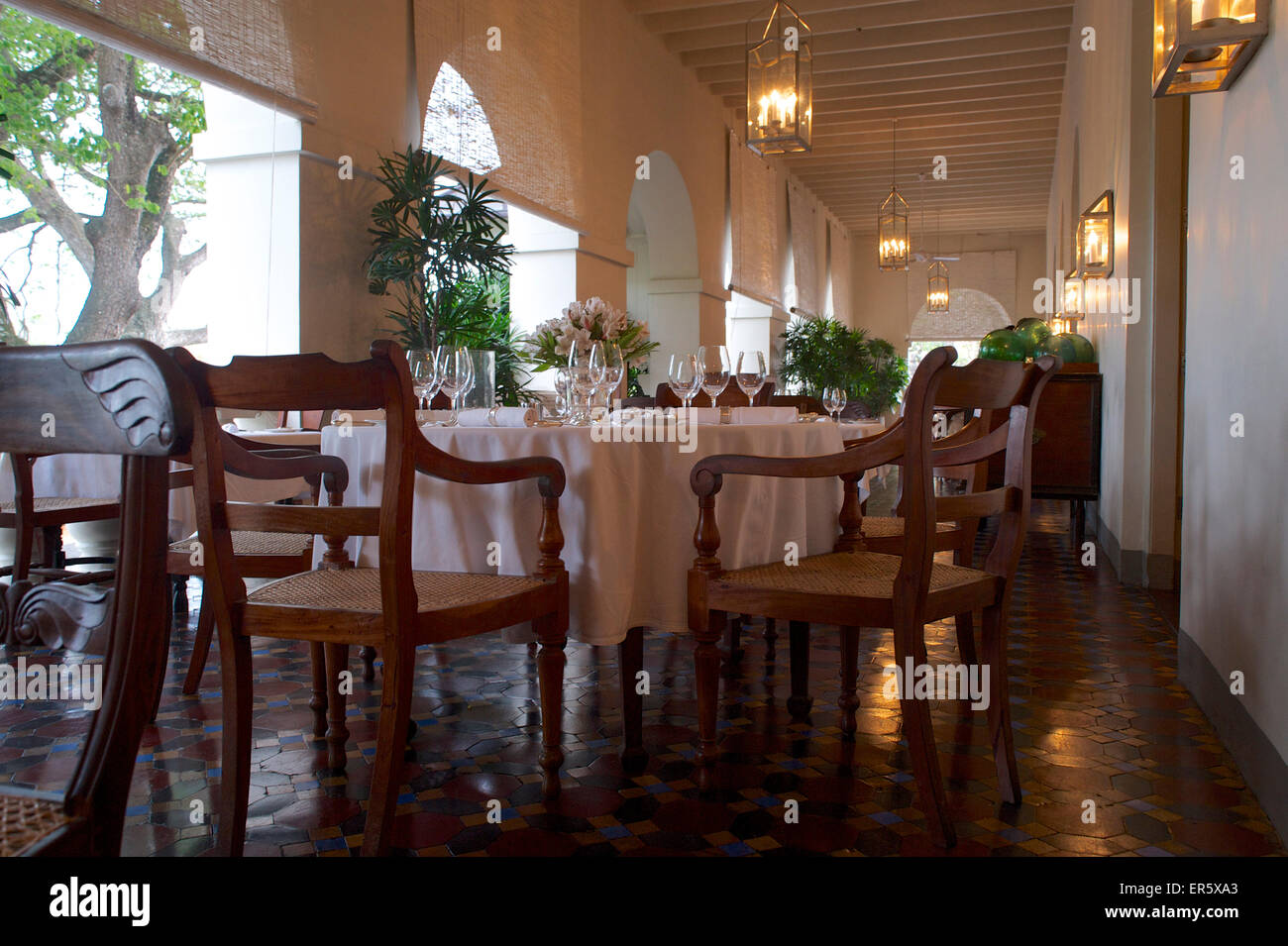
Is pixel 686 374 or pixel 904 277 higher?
pixel 904 277

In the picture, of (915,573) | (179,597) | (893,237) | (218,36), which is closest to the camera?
(915,573)

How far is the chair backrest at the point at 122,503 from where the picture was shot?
80 cm

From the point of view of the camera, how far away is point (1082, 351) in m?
7.08

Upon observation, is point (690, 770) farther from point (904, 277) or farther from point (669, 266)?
point (904, 277)

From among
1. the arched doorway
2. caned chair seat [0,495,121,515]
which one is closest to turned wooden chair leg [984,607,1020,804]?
caned chair seat [0,495,121,515]

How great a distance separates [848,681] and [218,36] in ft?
12.9

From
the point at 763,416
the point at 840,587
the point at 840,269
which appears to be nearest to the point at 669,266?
the point at 763,416

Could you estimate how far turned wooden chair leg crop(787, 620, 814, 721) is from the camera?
265 cm

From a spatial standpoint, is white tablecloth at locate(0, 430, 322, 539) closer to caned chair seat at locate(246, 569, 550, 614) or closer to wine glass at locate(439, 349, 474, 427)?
wine glass at locate(439, 349, 474, 427)

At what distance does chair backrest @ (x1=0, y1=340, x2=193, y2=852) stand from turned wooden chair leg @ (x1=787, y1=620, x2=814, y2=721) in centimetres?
200

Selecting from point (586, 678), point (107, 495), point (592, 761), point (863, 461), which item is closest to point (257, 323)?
point (107, 495)

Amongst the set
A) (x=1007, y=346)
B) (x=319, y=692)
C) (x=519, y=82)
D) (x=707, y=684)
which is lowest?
(x=319, y=692)
